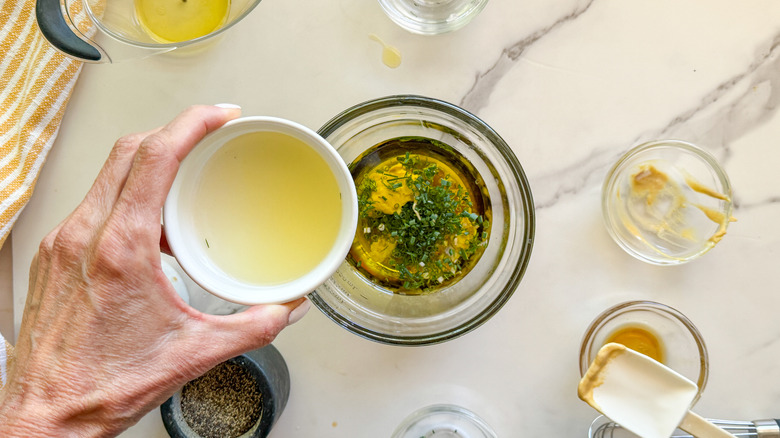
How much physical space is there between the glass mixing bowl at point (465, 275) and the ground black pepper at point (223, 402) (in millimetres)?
219

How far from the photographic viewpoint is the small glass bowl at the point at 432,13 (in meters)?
1.12

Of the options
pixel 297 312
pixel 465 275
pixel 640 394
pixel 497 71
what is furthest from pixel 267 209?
pixel 640 394

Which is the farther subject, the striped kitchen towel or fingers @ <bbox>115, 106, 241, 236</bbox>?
the striped kitchen towel

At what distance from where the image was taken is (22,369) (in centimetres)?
86

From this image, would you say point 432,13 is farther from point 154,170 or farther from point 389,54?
point 154,170

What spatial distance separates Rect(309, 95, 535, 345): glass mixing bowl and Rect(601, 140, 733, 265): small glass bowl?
21 cm

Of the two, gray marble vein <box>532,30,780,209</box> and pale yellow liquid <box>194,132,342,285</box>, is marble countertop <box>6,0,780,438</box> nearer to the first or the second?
gray marble vein <box>532,30,780,209</box>

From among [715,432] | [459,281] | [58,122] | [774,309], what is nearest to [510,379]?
[459,281]

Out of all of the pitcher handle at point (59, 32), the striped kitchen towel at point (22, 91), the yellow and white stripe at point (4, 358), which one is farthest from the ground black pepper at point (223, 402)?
the pitcher handle at point (59, 32)

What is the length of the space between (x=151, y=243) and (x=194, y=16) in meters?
0.51

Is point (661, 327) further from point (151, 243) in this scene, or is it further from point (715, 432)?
point (151, 243)

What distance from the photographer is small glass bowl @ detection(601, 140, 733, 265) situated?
1135 mm

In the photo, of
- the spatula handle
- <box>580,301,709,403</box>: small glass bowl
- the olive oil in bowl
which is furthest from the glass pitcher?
the spatula handle

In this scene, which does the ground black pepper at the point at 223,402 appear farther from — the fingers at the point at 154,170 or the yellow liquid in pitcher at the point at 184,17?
the yellow liquid in pitcher at the point at 184,17
